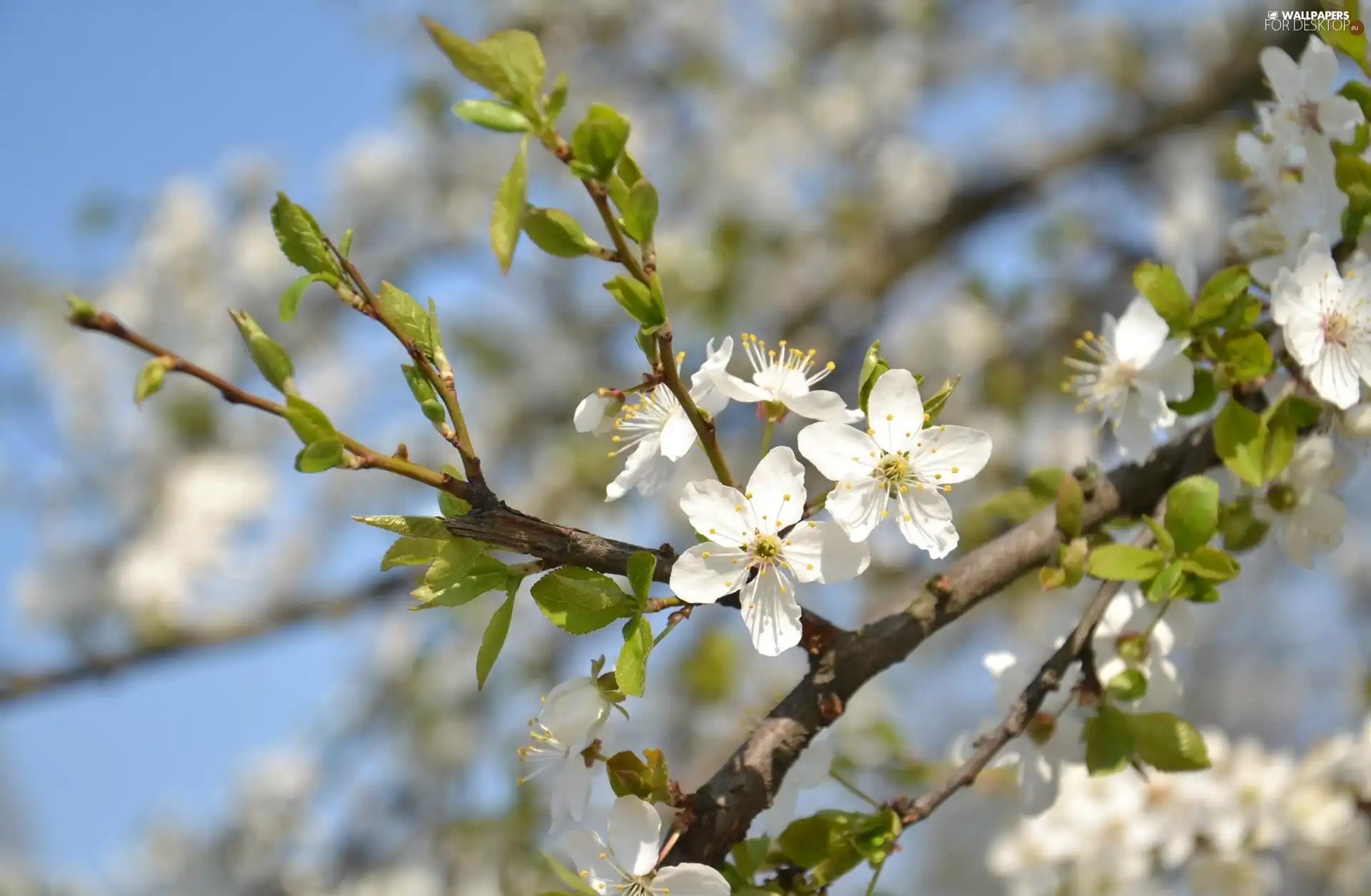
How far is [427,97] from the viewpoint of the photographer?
12.2ft

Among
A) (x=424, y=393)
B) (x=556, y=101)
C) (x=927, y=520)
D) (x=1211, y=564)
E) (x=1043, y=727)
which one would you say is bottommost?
(x=1043, y=727)

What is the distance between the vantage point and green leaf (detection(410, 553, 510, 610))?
0.63 m

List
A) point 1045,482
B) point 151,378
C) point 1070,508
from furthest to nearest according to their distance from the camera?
point 1045,482 → point 1070,508 → point 151,378

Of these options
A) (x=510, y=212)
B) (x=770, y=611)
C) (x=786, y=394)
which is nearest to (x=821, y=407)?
(x=786, y=394)

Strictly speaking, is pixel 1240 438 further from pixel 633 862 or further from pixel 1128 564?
pixel 633 862

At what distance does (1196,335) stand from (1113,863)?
0.97m

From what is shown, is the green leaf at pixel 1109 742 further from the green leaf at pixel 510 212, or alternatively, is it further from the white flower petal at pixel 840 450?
the green leaf at pixel 510 212

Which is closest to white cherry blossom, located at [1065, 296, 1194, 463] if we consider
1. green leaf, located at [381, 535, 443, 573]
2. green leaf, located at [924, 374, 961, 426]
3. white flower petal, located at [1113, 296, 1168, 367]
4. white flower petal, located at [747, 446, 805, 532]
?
white flower petal, located at [1113, 296, 1168, 367]

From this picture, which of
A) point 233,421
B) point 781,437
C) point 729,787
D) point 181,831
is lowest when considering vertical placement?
point 181,831

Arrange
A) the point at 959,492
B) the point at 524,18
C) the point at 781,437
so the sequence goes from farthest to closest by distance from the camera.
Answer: the point at 524,18, the point at 781,437, the point at 959,492

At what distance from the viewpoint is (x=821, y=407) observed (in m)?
0.71

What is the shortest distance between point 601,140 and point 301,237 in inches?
7.5

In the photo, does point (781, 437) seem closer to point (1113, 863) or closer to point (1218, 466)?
point (1113, 863)

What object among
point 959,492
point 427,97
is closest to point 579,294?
point 427,97
